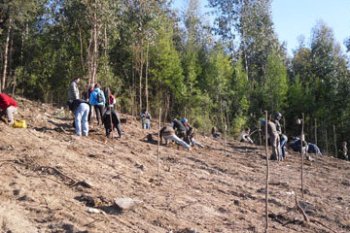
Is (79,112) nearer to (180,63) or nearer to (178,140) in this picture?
(178,140)

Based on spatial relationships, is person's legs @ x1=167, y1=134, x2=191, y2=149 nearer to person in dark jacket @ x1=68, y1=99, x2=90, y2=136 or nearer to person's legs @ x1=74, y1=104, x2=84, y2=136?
person in dark jacket @ x1=68, y1=99, x2=90, y2=136

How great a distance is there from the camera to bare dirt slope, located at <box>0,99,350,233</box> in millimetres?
6480

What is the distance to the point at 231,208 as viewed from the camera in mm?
7820

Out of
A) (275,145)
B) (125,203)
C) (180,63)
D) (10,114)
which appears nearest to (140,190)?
(125,203)

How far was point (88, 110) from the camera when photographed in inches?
479

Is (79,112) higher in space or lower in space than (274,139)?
higher

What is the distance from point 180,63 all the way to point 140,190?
23.4 m

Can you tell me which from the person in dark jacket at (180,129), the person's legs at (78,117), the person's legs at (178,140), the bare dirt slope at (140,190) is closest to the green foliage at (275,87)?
the person in dark jacket at (180,129)

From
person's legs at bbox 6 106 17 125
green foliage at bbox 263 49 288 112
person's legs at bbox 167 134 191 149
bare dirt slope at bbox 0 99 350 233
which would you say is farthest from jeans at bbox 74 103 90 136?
green foliage at bbox 263 49 288 112

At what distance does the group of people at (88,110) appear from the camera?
1203 centimetres

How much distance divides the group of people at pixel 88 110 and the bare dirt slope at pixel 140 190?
1.24ft

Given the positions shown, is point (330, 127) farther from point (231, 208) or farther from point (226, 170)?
point (231, 208)

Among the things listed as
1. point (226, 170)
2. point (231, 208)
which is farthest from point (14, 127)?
point (231, 208)

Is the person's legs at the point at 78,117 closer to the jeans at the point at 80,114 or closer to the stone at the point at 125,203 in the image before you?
the jeans at the point at 80,114
